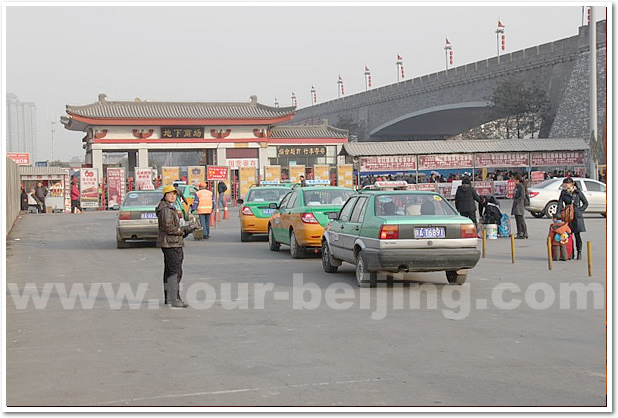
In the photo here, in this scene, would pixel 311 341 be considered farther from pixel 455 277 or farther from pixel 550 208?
pixel 550 208

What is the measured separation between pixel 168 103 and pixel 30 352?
176 feet

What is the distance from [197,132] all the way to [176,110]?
7.19ft

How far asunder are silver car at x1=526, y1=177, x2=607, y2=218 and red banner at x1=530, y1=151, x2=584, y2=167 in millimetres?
16346

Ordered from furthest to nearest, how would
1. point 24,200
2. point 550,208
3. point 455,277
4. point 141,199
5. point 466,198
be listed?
point 24,200 → point 550,208 → point 141,199 → point 466,198 → point 455,277

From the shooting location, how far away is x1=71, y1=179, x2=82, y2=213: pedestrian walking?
42.9 meters

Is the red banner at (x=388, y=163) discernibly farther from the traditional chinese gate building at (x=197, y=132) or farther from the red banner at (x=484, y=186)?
the traditional chinese gate building at (x=197, y=132)

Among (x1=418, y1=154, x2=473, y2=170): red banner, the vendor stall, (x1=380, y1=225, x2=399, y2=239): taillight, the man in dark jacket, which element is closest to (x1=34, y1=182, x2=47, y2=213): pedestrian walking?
the vendor stall

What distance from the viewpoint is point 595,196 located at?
1113 inches

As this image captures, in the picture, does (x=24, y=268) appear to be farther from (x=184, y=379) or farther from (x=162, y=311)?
(x=184, y=379)

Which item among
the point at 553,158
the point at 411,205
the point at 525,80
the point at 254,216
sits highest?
the point at 525,80

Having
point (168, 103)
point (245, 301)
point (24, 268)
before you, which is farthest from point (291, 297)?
point (168, 103)

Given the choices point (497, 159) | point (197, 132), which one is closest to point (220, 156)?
point (197, 132)

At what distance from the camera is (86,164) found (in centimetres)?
6181

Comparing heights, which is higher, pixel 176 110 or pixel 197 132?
pixel 176 110
